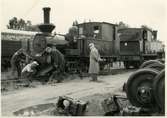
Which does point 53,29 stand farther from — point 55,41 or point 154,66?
point 154,66

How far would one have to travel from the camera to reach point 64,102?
23.3 ft

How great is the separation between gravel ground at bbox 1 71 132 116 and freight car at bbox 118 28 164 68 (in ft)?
20.3

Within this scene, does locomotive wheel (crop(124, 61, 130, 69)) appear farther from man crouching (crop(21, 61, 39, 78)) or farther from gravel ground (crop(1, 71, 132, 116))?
man crouching (crop(21, 61, 39, 78))

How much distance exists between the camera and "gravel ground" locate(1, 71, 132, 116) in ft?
23.2

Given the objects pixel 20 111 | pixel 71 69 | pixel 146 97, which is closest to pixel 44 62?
pixel 71 69

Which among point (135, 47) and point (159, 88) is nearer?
point (159, 88)

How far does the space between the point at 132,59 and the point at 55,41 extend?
5562 mm

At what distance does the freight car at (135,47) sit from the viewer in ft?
56.3

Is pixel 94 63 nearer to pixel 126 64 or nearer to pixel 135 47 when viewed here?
pixel 126 64

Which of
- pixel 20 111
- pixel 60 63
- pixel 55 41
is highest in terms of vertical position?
pixel 55 41

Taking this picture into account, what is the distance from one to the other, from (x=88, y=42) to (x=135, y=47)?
14.8ft

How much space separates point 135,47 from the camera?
17.6 m

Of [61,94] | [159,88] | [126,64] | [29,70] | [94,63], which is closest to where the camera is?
[159,88]

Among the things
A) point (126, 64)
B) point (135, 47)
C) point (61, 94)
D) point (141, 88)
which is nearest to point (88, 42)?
point (126, 64)
